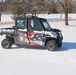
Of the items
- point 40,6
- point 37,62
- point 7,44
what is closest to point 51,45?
point 7,44

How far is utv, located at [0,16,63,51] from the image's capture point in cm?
1138

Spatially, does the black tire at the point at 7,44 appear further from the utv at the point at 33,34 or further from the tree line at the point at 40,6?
the tree line at the point at 40,6

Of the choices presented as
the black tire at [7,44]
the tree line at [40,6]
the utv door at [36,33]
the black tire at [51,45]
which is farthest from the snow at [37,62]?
the tree line at [40,6]

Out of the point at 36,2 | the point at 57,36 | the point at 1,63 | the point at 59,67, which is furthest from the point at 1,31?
the point at 36,2

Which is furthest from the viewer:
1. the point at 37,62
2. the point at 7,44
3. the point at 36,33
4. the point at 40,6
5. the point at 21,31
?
the point at 40,6

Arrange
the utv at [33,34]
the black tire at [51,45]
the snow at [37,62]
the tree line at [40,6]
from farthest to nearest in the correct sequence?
1. the tree line at [40,6]
2. the utv at [33,34]
3. the black tire at [51,45]
4. the snow at [37,62]

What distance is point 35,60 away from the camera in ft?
30.1

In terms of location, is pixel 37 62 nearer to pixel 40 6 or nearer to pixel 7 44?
pixel 7 44

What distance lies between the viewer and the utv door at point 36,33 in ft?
37.5

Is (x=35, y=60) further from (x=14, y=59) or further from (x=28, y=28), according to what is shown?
(x=28, y=28)

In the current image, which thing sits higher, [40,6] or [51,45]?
[40,6]

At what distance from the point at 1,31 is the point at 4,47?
2.56 feet

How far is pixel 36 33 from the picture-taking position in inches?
452

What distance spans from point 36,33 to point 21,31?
2.46ft
